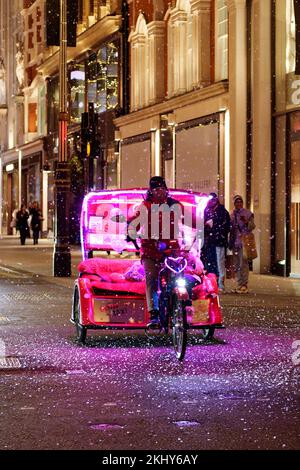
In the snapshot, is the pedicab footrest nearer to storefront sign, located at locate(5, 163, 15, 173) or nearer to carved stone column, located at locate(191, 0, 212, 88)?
carved stone column, located at locate(191, 0, 212, 88)

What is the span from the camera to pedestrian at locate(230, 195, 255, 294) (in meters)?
20.8

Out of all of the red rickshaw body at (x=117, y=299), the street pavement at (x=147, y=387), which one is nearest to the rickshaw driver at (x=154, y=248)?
the red rickshaw body at (x=117, y=299)

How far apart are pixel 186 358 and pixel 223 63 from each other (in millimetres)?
20979

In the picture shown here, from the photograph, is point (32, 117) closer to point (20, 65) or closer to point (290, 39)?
point (20, 65)

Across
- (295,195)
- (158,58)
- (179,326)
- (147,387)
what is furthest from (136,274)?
(158,58)

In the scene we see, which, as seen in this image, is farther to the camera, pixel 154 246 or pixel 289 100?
pixel 289 100

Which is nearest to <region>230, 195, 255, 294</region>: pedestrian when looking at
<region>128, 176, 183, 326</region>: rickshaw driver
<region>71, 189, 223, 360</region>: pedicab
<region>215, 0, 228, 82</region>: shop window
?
<region>71, 189, 223, 360</region>: pedicab

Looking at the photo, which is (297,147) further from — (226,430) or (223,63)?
(226,430)

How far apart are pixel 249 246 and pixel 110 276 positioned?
8170 mm

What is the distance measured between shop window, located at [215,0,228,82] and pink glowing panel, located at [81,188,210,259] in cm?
1675

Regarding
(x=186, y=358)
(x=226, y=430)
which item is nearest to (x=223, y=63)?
(x=186, y=358)

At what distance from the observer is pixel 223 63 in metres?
31.5

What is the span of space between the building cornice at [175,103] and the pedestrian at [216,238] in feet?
32.6

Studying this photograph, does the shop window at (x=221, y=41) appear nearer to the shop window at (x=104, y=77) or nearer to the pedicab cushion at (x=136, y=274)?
the shop window at (x=104, y=77)
